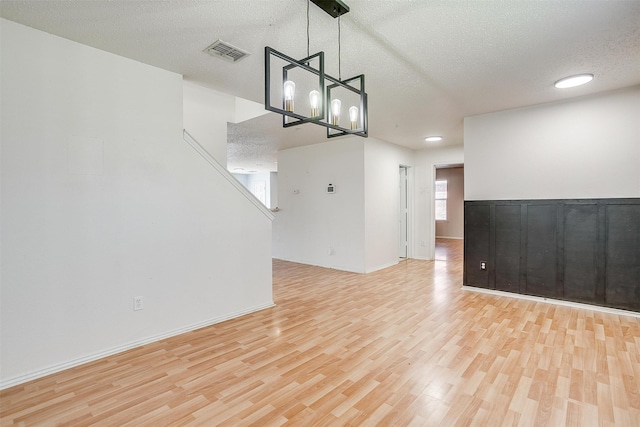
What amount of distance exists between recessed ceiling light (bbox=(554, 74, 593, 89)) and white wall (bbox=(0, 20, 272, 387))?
147 inches

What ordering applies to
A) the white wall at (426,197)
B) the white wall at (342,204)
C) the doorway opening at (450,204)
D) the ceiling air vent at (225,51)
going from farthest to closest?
the doorway opening at (450,204) → the white wall at (426,197) → the white wall at (342,204) → the ceiling air vent at (225,51)

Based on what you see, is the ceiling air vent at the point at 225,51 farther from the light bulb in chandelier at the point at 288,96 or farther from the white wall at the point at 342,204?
the white wall at the point at 342,204

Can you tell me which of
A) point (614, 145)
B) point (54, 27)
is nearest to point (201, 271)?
point (54, 27)

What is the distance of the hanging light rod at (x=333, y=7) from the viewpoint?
1.87 m

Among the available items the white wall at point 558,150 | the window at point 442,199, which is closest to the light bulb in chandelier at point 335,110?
the white wall at point 558,150

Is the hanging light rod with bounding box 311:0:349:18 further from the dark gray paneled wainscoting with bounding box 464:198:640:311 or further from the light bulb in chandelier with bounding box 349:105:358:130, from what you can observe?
the dark gray paneled wainscoting with bounding box 464:198:640:311

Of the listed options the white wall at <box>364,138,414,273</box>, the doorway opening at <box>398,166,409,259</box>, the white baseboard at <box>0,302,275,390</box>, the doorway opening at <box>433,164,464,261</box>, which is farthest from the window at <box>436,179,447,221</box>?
the white baseboard at <box>0,302,275,390</box>

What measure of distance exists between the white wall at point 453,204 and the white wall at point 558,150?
637 centimetres

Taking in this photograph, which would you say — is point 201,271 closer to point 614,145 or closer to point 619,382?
point 619,382

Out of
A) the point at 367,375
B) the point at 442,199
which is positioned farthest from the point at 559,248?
the point at 442,199

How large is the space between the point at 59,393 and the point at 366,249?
441cm

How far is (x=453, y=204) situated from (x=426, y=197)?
4328 mm

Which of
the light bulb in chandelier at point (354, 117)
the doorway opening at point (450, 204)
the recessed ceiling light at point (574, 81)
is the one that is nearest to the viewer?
the light bulb in chandelier at point (354, 117)

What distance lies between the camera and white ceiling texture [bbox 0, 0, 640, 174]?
2020mm
